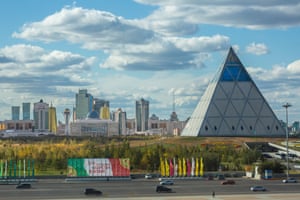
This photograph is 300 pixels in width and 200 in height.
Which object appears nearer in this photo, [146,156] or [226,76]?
[146,156]

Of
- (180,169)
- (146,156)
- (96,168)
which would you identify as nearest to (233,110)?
(146,156)

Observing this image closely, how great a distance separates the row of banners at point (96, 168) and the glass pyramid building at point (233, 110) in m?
52.1

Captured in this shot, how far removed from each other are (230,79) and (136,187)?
68.9 meters

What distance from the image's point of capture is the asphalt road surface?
4444cm

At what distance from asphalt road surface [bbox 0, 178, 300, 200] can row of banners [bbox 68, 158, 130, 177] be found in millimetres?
2906

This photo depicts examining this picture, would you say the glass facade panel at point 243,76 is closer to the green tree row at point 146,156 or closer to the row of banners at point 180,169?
the green tree row at point 146,156

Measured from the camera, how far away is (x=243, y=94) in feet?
386

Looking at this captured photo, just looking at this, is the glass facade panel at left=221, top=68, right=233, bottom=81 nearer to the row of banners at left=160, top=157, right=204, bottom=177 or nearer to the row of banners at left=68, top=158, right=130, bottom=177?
the row of banners at left=160, top=157, right=204, bottom=177

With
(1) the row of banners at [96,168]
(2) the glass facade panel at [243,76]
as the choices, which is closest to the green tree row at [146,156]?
(1) the row of banners at [96,168]

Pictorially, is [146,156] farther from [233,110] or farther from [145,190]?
[233,110]

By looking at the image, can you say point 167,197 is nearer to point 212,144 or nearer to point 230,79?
point 212,144

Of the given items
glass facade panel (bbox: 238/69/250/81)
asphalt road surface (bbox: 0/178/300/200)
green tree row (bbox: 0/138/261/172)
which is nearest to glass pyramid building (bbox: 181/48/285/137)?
glass facade panel (bbox: 238/69/250/81)

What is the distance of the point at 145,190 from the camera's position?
4888 centimetres

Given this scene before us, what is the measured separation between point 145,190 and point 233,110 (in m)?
69.4
